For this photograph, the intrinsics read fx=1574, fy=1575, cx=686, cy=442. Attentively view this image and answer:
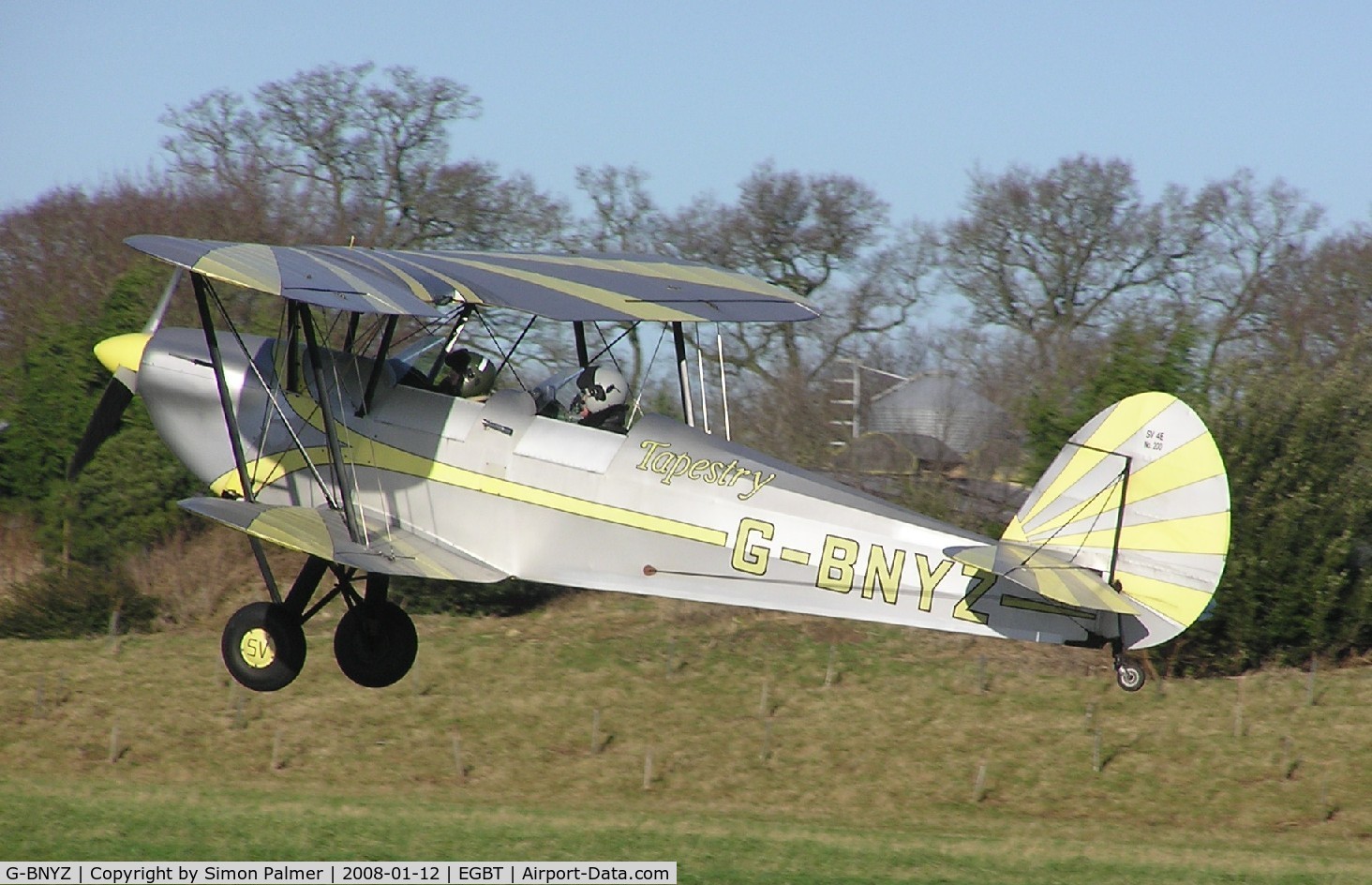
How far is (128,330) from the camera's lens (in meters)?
24.6

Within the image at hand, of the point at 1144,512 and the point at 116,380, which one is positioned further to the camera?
the point at 116,380

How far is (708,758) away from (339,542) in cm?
1059

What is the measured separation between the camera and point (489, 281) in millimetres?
9852

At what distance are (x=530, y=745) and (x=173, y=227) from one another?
14.3 meters

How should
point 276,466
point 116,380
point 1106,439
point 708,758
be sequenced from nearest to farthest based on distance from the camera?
1. point 1106,439
2. point 276,466
3. point 116,380
4. point 708,758

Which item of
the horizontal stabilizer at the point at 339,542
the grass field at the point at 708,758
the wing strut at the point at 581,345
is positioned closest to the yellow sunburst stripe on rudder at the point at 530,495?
the horizontal stabilizer at the point at 339,542

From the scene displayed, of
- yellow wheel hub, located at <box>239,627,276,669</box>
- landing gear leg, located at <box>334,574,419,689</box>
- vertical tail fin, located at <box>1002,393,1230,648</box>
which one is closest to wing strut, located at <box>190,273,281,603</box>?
yellow wheel hub, located at <box>239,627,276,669</box>

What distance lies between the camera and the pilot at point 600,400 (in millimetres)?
9344

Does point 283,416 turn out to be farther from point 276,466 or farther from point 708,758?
point 708,758

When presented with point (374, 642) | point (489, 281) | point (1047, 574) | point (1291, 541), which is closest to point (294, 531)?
point (374, 642)

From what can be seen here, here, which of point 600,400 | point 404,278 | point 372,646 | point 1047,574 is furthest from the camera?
point 372,646

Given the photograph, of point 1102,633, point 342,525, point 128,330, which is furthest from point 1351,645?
point 128,330

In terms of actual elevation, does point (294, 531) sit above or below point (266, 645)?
above

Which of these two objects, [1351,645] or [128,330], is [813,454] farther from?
[128,330]
